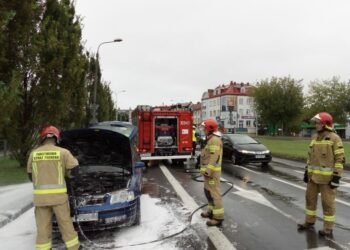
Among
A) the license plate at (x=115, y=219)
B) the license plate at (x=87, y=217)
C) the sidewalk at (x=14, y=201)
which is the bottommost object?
the sidewalk at (x=14, y=201)

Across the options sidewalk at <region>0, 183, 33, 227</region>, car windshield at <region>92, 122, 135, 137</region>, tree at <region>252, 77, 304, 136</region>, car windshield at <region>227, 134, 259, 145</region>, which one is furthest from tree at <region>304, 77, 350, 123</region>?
sidewalk at <region>0, 183, 33, 227</region>

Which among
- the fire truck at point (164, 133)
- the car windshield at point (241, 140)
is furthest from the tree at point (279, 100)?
the fire truck at point (164, 133)

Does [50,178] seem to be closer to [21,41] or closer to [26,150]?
[21,41]

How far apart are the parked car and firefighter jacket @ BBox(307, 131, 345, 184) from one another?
39.2 feet

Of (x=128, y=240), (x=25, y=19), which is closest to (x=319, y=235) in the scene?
(x=128, y=240)

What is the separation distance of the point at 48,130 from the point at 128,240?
81.5 inches

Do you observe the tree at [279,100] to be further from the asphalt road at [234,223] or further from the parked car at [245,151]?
the asphalt road at [234,223]

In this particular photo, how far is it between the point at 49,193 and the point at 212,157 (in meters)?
3.11

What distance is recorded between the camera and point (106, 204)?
6.98 metres

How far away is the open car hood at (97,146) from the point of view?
867 cm

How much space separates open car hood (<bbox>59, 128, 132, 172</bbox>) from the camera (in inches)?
341

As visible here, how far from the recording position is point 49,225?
5914mm

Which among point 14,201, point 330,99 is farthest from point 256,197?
point 330,99

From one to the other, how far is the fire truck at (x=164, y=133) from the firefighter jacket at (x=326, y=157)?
12203mm
